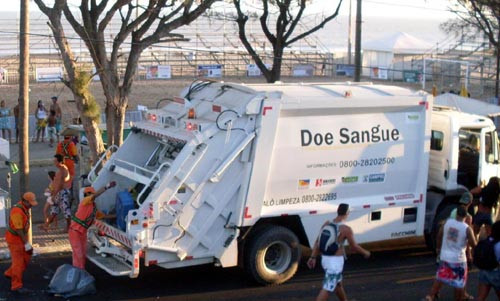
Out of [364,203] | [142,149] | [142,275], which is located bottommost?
[142,275]

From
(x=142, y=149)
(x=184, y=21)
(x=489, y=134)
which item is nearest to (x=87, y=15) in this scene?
(x=184, y=21)

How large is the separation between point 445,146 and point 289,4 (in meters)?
8.82

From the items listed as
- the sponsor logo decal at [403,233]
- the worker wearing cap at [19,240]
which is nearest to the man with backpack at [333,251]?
the sponsor logo decal at [403,233]

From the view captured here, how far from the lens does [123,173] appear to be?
11492 millimetres

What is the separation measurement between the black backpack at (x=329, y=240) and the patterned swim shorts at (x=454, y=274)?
149cm

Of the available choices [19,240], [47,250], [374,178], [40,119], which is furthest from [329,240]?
[40,119]

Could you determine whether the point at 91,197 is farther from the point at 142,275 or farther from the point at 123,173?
the point at 142,275

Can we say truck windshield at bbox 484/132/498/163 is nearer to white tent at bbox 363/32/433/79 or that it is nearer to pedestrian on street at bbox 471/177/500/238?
pedestrian on street at bbox 471/177/500/238

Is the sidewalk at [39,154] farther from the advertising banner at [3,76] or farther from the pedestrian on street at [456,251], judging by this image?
the advertising banner at [3,76]

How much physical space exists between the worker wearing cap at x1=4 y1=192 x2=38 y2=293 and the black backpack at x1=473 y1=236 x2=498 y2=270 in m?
5.72

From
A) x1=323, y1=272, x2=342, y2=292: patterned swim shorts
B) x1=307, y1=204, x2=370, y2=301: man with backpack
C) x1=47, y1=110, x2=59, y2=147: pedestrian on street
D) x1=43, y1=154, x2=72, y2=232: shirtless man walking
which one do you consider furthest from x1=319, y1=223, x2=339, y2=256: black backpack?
x1=47, y1=110, x2=59, y2=147: pedestrian on street

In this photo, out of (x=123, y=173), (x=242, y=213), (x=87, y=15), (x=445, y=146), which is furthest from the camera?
(x=87, y=15)

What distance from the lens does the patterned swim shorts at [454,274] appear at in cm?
982

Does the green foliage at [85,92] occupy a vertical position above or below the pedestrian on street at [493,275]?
above
